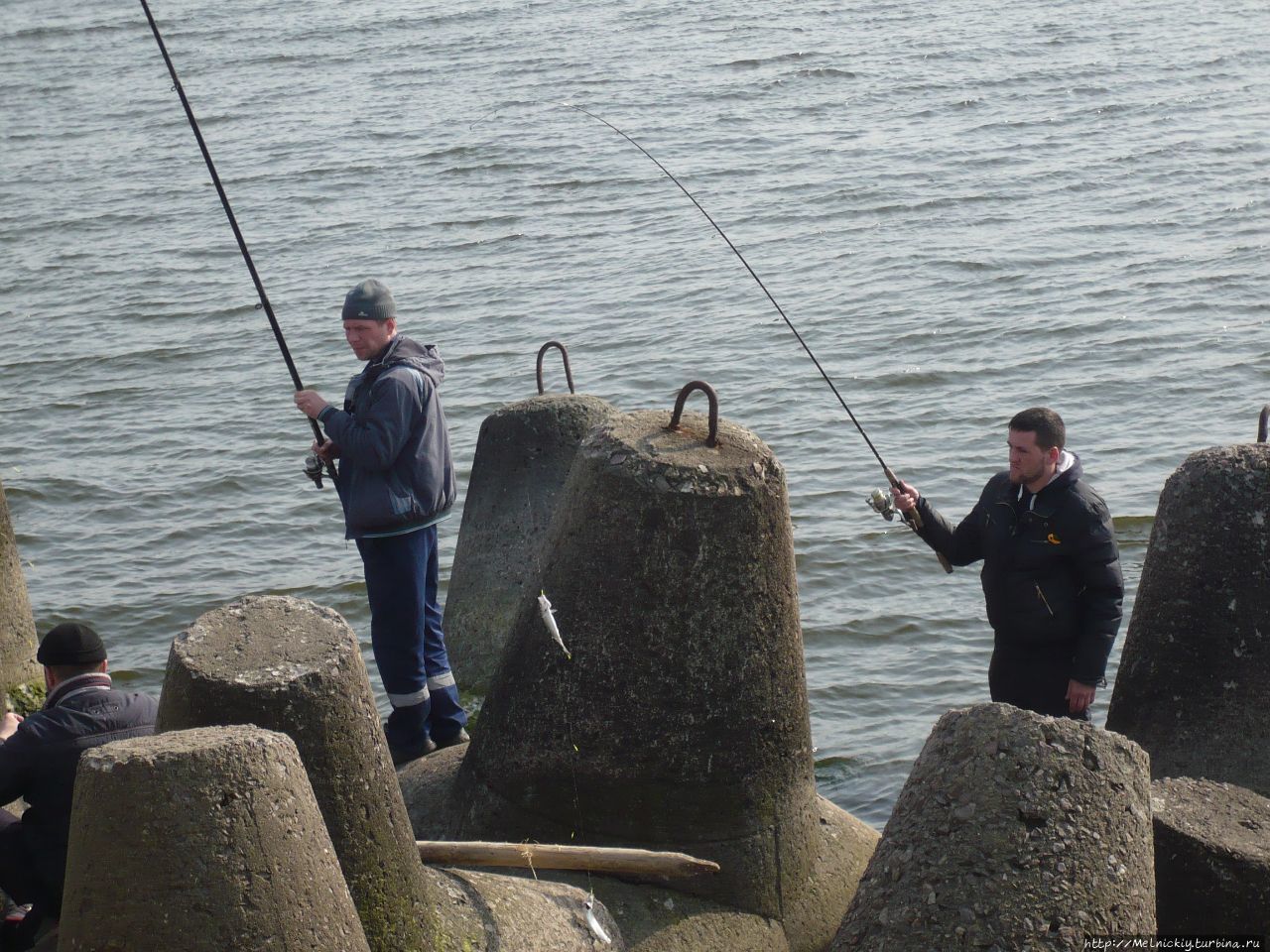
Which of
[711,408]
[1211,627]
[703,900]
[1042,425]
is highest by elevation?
[711,408]

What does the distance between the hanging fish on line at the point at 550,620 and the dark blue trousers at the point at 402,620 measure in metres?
1.34

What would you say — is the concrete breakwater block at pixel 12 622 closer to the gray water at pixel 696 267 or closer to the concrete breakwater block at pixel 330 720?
the gray water at pixel 696 267

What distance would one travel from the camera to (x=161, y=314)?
16609mm

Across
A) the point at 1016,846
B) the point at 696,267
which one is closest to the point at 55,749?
the point at 1016,846

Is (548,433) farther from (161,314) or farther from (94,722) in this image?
(161,314)

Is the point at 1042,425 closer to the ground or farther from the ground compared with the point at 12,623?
farther from the ground

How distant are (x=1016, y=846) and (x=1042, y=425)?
2.34m

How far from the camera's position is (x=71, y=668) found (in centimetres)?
576

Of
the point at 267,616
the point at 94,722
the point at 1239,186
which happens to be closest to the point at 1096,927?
the point at 267,616

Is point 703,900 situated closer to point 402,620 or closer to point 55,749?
point 402,620

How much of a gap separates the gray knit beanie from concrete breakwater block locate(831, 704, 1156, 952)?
3148 mm

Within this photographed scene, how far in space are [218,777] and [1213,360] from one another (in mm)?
11552

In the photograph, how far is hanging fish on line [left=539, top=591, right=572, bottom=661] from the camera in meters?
5.25

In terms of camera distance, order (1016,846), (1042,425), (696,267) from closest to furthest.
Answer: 1. (1016,846)
2. (1042,425)
3. (696,267)
